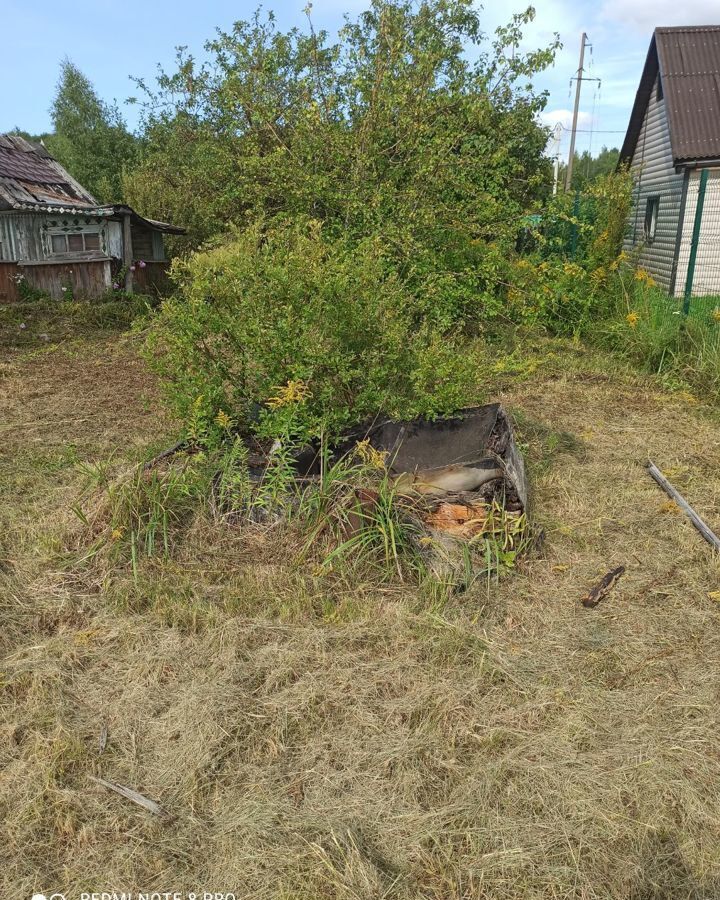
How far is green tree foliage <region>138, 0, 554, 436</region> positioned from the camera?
13.5 ft

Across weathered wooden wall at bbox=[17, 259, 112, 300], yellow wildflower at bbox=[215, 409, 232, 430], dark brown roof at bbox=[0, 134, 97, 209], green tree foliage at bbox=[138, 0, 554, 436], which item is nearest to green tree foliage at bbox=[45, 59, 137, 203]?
dark brown roof at bbox=[0, 134, 97, 209]

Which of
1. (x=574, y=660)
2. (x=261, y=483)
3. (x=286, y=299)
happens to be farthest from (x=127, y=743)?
(x=286, y=299)

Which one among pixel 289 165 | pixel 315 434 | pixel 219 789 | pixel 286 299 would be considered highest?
pixel 289 165

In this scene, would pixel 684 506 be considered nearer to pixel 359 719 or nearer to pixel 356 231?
Answer: pixel 359 719

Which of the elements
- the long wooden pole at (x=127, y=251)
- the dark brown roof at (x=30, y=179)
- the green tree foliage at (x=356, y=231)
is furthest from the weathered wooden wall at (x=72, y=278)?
the green tree foliage at (x=356, y=231)

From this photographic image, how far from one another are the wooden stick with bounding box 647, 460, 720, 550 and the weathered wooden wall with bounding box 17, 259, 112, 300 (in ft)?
36.8

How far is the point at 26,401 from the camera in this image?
6973 mm

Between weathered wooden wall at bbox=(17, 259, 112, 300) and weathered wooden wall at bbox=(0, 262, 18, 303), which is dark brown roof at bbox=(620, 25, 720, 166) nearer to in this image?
weathered wooden wall at bbox=(17, 259, 112, 300)

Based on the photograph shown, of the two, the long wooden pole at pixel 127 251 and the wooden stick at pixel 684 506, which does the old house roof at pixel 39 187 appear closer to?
the long wooden pole at pixel 127 251

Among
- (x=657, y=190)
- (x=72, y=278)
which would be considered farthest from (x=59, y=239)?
(x=657, y=190)

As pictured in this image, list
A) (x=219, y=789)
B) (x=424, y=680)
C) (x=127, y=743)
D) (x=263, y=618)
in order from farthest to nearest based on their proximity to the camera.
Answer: (x=263, y=618) < (x=424, y=680) < (x=127, y=743) < (x=219, y=789)

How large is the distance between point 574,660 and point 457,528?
919 mm

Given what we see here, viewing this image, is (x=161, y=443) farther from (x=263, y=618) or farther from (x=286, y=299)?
(x=263, y=618)

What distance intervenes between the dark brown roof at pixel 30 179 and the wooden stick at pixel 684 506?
11.8m
